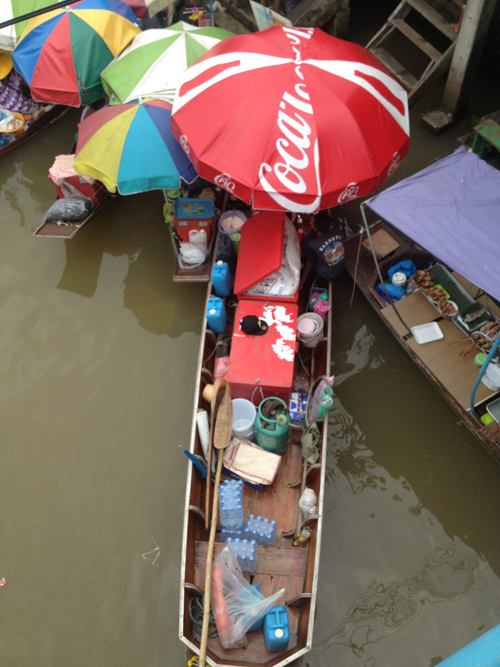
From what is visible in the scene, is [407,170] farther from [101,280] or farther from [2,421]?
[2,421]

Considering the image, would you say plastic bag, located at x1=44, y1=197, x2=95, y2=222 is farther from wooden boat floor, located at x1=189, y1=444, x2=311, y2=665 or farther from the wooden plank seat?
the wooden plank seat

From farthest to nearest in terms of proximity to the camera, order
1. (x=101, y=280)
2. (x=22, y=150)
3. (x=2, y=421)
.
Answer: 1. (x=22, y=150)
2. (x=101, y=280)
3. (x=2, y=421)

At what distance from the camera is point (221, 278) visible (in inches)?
236

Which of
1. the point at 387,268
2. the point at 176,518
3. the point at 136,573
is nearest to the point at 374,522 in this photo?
the point at 176,518

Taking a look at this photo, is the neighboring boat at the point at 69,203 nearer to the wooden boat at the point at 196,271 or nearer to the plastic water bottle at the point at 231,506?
the wooden boat at the point at 196,271

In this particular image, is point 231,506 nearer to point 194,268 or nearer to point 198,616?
point 198,616

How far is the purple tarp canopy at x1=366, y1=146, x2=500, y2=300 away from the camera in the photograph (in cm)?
452

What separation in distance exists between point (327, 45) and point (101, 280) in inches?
172

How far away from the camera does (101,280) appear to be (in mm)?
7422

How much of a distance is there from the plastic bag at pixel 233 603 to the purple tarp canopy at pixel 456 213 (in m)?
3.27

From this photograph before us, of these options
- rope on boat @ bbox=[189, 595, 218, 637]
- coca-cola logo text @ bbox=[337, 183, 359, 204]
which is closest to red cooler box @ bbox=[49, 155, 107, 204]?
coca-cola logo text @ bbox=[337, 183, 359, 204]

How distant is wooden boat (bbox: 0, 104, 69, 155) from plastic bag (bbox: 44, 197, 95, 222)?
7.88 feet

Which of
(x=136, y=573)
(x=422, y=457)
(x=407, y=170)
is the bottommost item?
(x=136, y=573)

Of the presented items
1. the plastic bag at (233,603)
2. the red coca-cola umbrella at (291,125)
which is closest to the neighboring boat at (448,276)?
the red coca-cola umbrella at (291,125)
